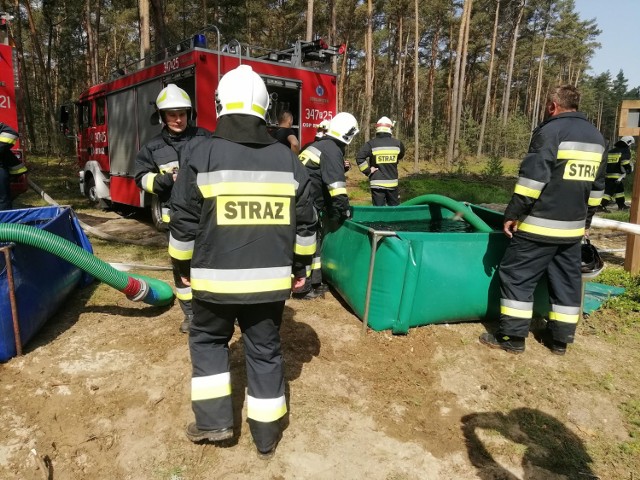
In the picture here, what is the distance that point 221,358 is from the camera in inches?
93.1

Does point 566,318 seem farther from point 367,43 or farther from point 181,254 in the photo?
point 367,43

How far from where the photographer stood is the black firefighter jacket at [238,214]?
209cm

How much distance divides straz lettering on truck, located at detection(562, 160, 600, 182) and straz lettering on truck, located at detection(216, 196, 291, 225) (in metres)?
2.33

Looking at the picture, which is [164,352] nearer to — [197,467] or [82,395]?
[82,395]

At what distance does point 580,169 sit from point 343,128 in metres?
2.06

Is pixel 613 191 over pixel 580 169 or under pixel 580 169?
under

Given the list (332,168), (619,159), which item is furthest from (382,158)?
(619,159)

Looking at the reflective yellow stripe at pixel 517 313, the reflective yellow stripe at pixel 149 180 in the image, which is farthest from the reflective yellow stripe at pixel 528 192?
the reflective yellow stripe at pixel 149 180

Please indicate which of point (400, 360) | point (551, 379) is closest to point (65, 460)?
point (400, 360)

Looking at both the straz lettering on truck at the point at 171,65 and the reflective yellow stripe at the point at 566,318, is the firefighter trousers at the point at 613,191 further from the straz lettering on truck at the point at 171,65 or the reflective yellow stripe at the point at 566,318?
the straz lettering on truck at the point at 171,65

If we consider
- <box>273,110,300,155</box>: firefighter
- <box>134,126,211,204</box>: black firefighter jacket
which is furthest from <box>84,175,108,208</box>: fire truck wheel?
<box>134,126,211,204</box>: black firefighter jacket

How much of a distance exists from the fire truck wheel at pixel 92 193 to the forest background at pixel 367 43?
425cm

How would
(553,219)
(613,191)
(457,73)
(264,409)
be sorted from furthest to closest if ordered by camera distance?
1. (457,73)
2. (613,191)
3. (553,219)
4. (264,409)

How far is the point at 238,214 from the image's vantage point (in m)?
2.11
